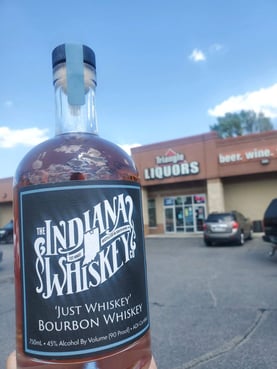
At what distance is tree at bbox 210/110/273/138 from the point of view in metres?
46.2

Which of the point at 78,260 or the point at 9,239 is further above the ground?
the point at 78,260

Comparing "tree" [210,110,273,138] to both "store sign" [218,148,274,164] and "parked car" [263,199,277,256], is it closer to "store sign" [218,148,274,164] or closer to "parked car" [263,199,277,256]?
"store sign" [218,148,274,164]

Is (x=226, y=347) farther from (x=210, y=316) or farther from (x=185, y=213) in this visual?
(x=185, y=213)

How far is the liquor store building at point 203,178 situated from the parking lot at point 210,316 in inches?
463

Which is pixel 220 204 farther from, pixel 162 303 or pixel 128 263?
pixel 128 263

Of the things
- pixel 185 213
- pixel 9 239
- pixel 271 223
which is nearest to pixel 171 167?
pixel 185 213

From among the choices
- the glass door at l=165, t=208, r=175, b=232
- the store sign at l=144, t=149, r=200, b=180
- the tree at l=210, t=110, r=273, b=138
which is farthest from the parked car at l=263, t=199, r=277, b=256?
the tree at l=210, t=110, r=273, b=138

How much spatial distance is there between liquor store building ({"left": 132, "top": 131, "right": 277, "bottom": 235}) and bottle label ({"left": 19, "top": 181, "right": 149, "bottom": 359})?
64.1ft

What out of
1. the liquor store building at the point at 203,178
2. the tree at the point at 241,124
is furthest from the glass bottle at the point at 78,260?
the tree at the point at 241,124

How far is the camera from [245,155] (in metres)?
19.3

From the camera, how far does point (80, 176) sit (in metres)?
1.00

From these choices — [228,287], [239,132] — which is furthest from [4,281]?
[239,132]

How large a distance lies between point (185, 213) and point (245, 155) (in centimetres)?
586

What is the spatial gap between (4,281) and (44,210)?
Answer: 8182 millimetres
